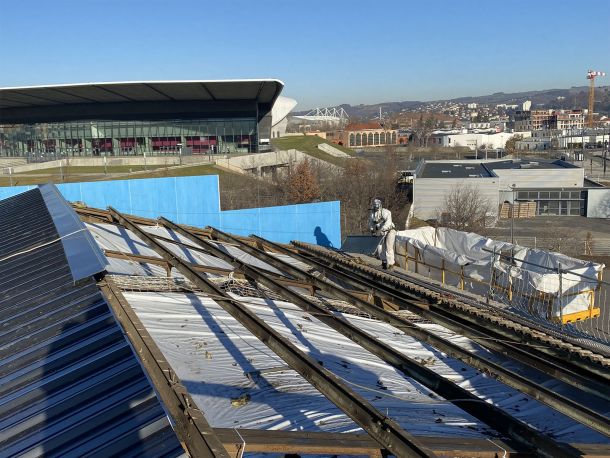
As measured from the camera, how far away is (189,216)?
19.2m

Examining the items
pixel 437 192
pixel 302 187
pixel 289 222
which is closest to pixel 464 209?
pixel 437 192

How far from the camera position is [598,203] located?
45.7 metres

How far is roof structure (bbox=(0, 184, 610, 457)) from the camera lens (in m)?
3.18

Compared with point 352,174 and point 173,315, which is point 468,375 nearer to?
point 173,315

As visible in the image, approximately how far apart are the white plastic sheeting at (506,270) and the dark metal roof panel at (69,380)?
426 inches

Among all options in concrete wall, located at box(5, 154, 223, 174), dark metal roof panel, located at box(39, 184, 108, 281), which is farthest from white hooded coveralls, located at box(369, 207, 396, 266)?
concrete wall, located at box(5, 154, 223, 174)

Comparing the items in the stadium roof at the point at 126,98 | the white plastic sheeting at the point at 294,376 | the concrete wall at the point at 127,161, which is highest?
the stadium roof at the point at 126,98

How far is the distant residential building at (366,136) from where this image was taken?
129 m

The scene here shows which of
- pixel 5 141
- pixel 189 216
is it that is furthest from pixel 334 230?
pixel 5 141

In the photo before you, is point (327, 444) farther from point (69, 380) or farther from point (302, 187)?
point (302, 187)

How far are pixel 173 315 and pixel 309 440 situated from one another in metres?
3.37

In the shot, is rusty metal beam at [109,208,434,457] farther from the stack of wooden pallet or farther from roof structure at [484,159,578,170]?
roof structure at [484,159,578,170]

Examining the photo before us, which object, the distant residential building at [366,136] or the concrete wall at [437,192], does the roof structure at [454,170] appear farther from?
the distant residential building at [366,136]

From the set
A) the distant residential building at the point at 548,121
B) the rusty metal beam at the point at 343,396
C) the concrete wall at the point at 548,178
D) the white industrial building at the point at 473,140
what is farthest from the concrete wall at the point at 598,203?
the distant residential building at the point at 548,121
